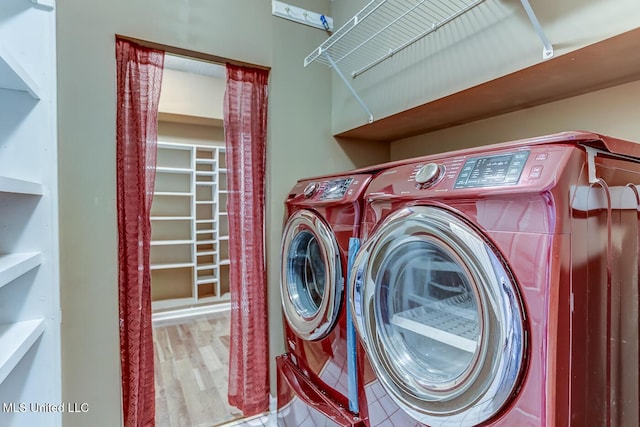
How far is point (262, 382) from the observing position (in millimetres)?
1845

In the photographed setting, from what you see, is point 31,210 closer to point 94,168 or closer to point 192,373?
point 94,168

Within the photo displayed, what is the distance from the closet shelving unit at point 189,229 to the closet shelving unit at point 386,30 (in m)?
2.50

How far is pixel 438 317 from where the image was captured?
3.42ft

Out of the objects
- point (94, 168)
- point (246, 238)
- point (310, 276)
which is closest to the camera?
point (94, 168)

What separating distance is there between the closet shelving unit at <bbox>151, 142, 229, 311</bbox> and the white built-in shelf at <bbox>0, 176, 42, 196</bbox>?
2.70 metres

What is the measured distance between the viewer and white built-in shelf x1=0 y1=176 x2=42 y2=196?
0.79 m

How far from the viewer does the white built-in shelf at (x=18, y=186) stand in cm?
79

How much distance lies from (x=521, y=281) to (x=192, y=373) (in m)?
2.41

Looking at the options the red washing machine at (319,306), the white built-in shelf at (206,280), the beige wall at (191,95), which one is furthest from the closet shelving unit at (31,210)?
the white built-in shelf at (206,280)

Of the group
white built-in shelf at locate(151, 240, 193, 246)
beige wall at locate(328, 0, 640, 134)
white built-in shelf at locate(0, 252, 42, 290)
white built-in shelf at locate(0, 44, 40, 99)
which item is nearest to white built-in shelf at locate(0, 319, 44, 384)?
white built-in shelf at locate(0, 252, 42, 290)

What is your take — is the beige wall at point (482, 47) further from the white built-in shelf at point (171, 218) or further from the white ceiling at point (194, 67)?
the white built-in shelf at point (171, 218)

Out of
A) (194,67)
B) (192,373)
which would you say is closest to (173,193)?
(194,67)

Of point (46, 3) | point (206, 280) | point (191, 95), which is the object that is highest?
point (191, 95)

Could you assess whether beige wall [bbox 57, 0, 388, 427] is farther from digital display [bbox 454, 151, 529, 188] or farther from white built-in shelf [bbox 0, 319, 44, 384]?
digital display [bbox 454, 151, 529, 188]
